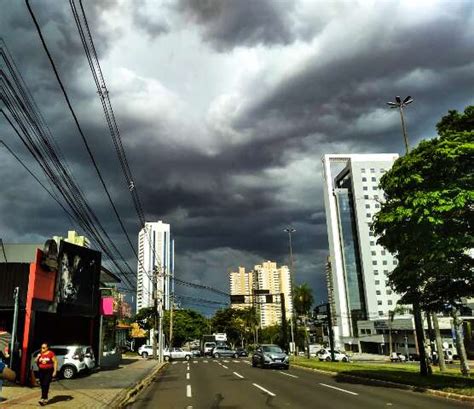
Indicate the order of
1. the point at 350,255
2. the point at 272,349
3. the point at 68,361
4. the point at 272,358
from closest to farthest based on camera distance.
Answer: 1. the point at 68,361
2. the point at 272,358
3. the point at 272,349
4. the point at 350,255

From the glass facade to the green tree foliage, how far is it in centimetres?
5943

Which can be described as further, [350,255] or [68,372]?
[350,255]

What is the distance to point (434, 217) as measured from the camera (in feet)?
52.0

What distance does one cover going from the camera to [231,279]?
163m

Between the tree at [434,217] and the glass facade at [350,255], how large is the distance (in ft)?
357

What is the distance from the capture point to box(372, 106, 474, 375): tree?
16016 millimetres

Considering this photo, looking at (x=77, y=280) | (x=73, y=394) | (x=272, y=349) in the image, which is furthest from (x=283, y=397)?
(x=272, y=349)

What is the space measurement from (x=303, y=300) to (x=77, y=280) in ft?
151

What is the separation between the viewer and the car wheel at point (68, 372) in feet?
73.0

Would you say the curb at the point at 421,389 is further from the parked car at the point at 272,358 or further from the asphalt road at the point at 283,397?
the parked car at the point at 272,358

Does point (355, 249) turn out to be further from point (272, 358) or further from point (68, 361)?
point (68, 361)

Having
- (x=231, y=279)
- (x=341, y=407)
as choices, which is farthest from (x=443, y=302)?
→ (x=231, y=279)

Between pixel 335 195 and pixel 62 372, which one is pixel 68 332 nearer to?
pixel 62 372

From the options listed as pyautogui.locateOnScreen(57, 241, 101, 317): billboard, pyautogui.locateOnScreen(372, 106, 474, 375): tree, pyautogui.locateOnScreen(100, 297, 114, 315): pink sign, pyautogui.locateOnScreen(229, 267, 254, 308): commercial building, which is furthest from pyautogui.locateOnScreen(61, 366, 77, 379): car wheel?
pyautogui.locateOnScreen(229, 267, 254, 308): commercial building
